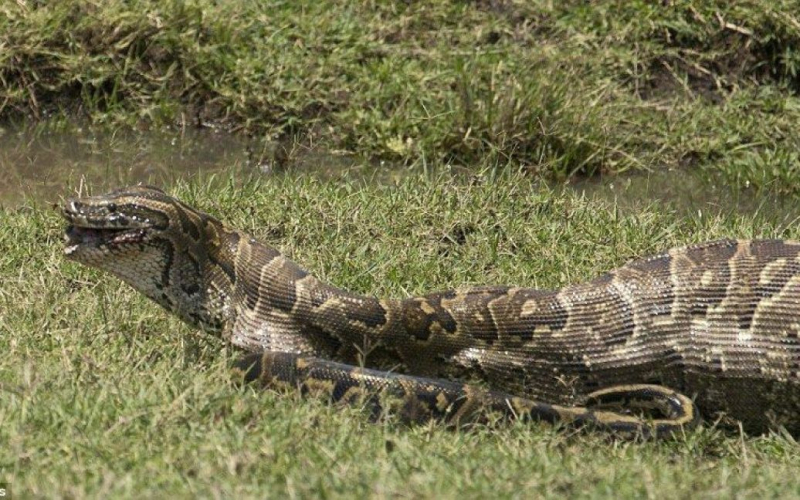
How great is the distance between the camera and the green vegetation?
10766 millimetres

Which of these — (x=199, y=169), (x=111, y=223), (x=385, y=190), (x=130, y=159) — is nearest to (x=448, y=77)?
(x=385, y=190)

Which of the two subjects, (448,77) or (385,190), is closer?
(385,190)

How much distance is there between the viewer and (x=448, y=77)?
11352 millimetres

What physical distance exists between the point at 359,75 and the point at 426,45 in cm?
73

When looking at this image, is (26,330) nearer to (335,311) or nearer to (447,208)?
(335,311)

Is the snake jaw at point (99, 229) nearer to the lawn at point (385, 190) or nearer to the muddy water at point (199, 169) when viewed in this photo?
the lawn at point (385, 190)

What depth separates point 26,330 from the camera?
7.45m

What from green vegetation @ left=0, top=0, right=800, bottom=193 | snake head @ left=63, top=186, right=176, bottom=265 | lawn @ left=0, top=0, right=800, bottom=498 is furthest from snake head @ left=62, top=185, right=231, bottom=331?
green vegetation @ left=0, top=0, right=800, bottom=193

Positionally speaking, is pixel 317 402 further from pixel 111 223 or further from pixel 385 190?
pixel 385 190

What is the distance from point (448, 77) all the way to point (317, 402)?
5.26 metres

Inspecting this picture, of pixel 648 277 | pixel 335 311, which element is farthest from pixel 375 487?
pixel 648 277

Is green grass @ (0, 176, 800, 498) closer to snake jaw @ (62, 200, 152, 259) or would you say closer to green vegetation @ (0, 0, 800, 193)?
snake jaw @ (62, 200, 152, 259)

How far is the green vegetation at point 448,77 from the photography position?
424 inches

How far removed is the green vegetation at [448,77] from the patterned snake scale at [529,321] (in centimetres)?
320
